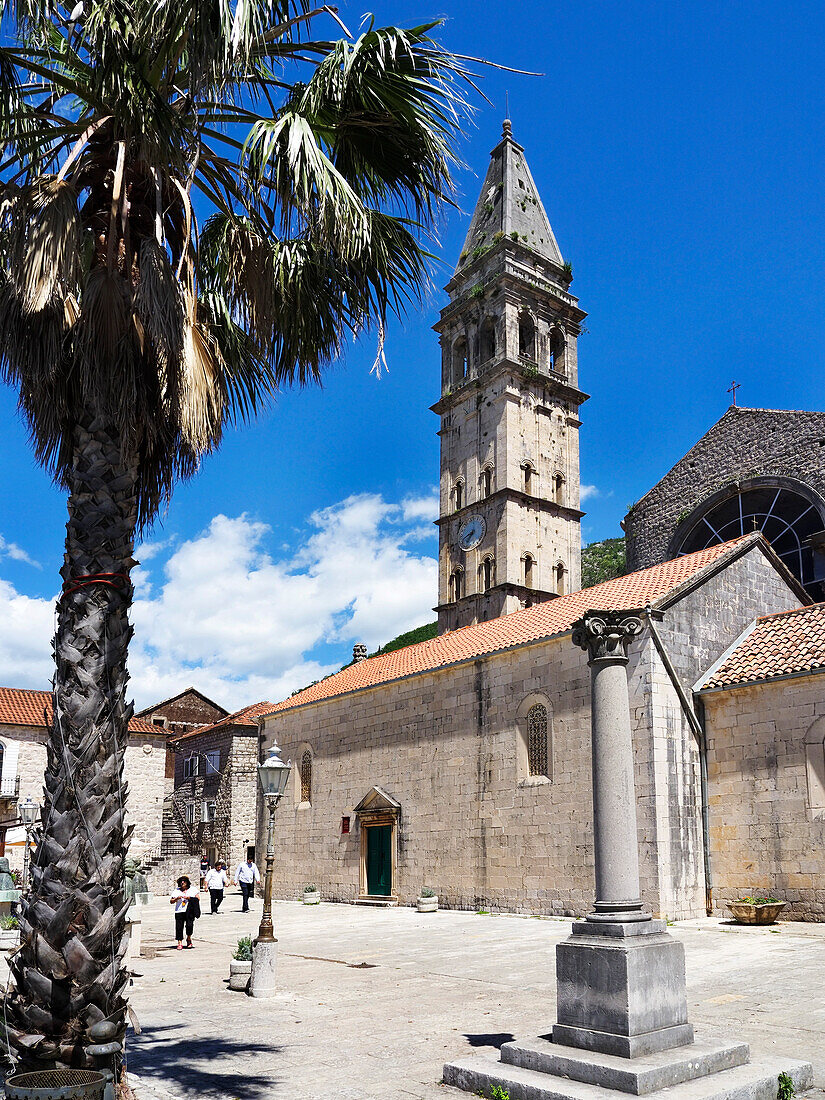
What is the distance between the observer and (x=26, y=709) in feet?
112

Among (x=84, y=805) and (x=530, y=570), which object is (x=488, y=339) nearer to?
(x=530, y=570)

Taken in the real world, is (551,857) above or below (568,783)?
below

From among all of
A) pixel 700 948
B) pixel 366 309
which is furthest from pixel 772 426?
pixel 366 309

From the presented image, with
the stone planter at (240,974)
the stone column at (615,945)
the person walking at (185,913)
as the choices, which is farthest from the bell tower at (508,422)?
the stone column at (615,945)

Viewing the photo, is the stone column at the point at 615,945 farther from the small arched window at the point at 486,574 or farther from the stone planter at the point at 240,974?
the small arched window at the point at 486,574

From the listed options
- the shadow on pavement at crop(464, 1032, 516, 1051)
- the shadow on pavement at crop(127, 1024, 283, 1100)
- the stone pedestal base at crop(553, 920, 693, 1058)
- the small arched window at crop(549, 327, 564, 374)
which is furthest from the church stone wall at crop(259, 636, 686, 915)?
the small arched window at crop(549, 327, 564, 374)

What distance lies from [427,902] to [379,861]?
10.9 feet

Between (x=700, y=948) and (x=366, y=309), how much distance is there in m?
11.3

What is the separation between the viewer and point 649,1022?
6723 millimetres

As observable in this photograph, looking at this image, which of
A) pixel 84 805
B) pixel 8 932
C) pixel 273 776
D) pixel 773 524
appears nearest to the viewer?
pixel 84 805

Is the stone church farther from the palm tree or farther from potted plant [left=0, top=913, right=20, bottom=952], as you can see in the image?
potted plant [left=0, top=913, right=20, bottom=952]

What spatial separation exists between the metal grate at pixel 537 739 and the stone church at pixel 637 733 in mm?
46

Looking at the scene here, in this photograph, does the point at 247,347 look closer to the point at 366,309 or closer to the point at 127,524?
the point at 366,309

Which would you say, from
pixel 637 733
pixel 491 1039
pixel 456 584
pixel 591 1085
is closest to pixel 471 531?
pixel 456 584
